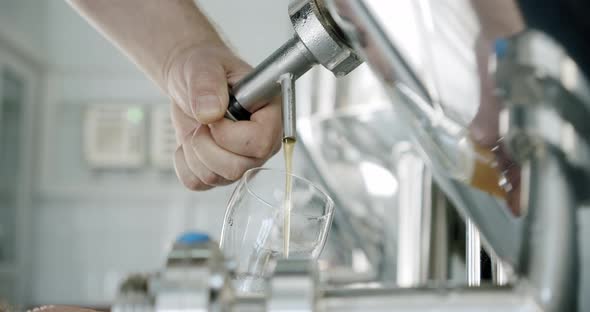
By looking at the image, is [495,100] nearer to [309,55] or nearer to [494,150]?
[494,150]

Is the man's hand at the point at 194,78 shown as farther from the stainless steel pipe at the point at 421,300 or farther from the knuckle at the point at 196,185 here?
the stainless steel pipe at the point at 421,300

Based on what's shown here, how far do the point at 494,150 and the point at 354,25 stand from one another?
0.08 m

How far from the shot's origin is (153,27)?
603 mm

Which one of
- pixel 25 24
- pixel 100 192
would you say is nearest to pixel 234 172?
pixel 100 192

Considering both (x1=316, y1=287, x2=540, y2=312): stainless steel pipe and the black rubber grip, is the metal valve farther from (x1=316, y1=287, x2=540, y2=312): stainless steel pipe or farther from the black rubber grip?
(x1=316, y1=287, x2=540, y2=312): stainless steel pipe

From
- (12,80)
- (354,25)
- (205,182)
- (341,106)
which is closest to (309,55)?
(354,25)

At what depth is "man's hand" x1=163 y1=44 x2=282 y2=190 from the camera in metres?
0.49

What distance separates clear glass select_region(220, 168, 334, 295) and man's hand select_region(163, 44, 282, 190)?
0.08 m

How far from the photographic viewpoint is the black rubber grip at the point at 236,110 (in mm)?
480

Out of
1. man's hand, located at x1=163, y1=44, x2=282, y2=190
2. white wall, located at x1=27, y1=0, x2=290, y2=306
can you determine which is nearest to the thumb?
man's hand, located at x1=163, y1=44, x2=282, y2=190

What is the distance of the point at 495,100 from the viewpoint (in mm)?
222

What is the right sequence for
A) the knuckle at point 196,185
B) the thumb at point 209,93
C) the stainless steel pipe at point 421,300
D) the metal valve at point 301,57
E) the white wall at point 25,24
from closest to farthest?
the stainless steel pipe at point 421,300 → the metal valve at point 301,57 → the thumb at point 209,93 → the knuckle at point 196,185 → the white wall at point 25,24

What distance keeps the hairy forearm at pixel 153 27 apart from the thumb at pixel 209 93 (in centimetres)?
8

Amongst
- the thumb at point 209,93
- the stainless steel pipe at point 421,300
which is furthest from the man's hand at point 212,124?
the stainless steel pipe at point 421,300
